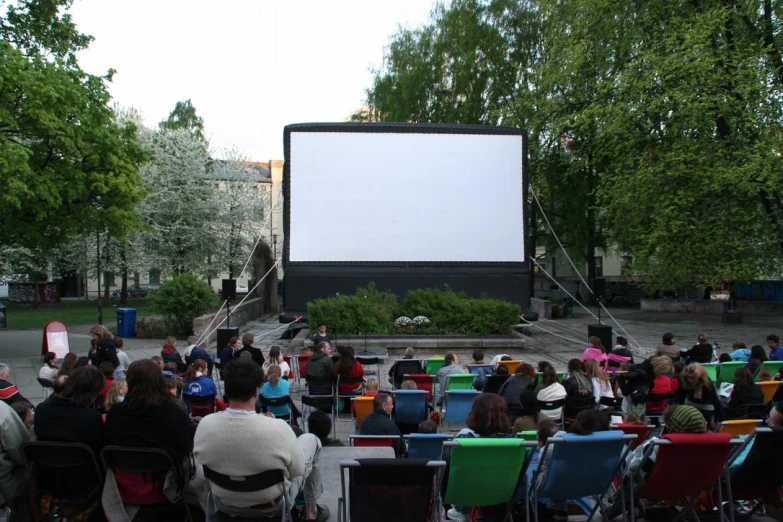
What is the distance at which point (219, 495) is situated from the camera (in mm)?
3352

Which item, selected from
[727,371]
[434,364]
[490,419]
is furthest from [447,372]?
[490,419]

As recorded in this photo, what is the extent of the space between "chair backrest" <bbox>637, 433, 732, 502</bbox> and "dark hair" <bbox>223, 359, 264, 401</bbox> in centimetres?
238

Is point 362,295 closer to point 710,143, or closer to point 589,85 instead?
point 710,143

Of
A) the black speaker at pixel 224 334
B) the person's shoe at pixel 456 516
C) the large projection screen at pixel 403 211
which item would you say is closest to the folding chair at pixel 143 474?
the person's shoe at pixel 456 516

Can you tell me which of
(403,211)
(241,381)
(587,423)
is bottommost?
(587,423)

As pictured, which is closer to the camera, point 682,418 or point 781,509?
point 682,418

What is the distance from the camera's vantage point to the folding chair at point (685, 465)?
3936mm

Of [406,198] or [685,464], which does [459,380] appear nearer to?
[685,464]

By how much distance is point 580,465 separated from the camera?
402 cm

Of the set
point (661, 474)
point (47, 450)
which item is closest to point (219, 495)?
point (47, 450)

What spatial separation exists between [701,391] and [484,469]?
3.01m

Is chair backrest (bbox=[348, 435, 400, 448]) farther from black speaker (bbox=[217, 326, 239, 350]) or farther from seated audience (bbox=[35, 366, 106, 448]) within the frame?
black speaker (bbox=[217, 326, 239, 350])

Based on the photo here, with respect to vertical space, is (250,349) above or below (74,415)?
below

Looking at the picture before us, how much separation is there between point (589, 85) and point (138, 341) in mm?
16031
